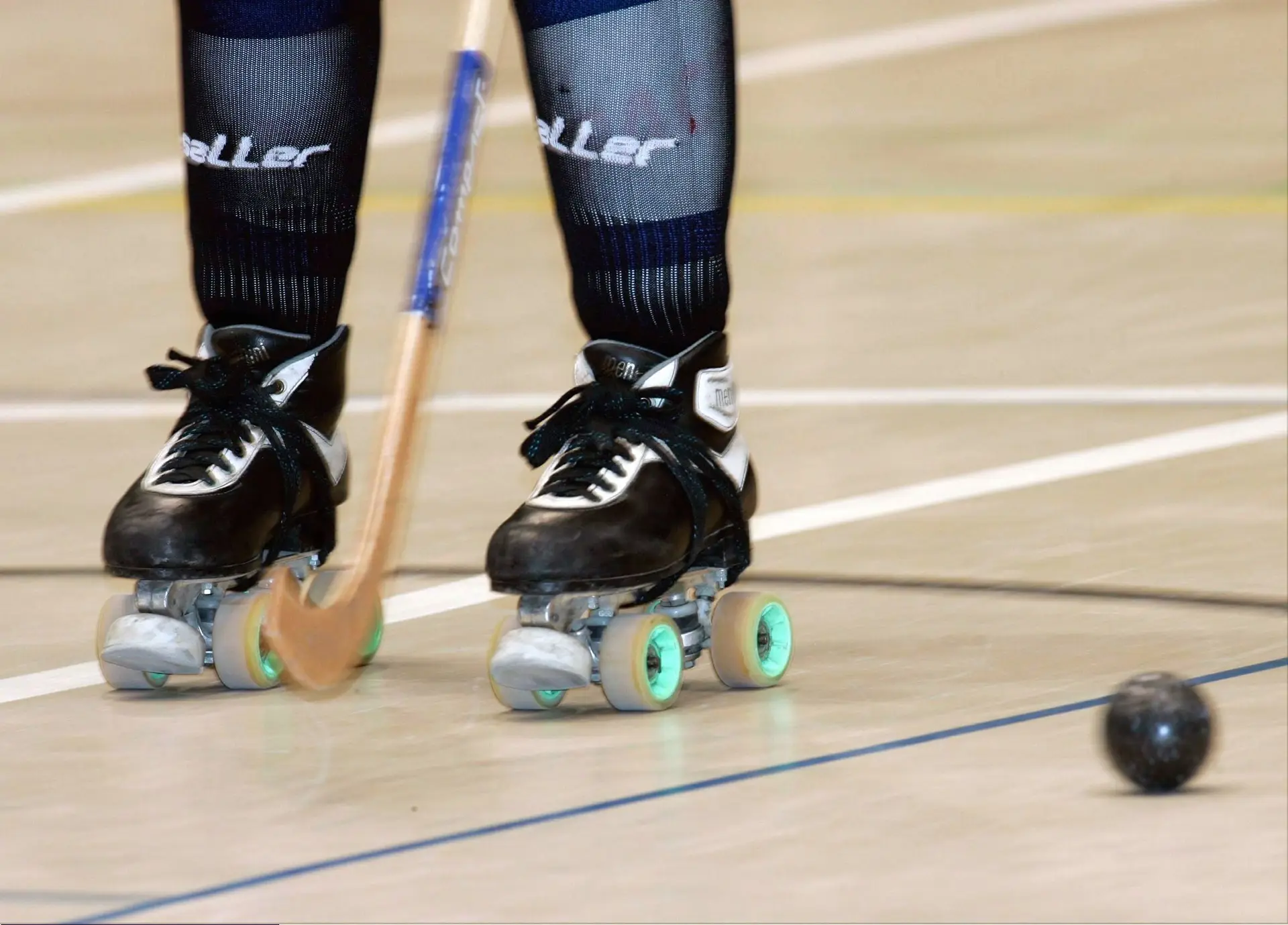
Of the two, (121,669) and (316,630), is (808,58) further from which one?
(316,630)

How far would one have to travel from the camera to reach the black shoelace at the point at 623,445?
2830 millimetres

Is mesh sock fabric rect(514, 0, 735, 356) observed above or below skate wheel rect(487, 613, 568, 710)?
above

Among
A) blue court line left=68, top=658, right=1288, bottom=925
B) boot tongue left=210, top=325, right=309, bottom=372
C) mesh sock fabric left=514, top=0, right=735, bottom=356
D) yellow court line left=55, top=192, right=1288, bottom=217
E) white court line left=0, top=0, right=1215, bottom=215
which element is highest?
white court line left=0, top=0, right=1215, bottom=215

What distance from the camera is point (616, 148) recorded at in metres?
2.89

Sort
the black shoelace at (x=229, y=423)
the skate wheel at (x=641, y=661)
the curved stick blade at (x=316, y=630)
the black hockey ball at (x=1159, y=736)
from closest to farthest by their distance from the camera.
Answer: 1. the black hockey ball at (x=1159, y=736)
2. the curved stick blade at (x=316, y=630)
3. the skate wheel at (x=641, y=661)
4. the black shoelace at (x=229, y=423)

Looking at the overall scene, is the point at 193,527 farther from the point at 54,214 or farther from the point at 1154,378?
the point at 54,214

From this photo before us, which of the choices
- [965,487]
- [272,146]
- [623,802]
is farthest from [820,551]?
[623,802]

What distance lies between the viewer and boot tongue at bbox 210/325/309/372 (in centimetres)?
304

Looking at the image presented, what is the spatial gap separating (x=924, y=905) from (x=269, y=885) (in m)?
0.49

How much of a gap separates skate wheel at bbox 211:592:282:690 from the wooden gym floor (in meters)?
0.04

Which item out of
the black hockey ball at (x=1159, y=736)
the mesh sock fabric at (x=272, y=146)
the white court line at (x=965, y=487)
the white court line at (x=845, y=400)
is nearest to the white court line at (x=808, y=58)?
the white court line at (x=845, y=400)

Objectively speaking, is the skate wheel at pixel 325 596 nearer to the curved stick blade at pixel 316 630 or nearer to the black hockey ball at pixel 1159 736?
the curved stick blade at pixel 316 630
